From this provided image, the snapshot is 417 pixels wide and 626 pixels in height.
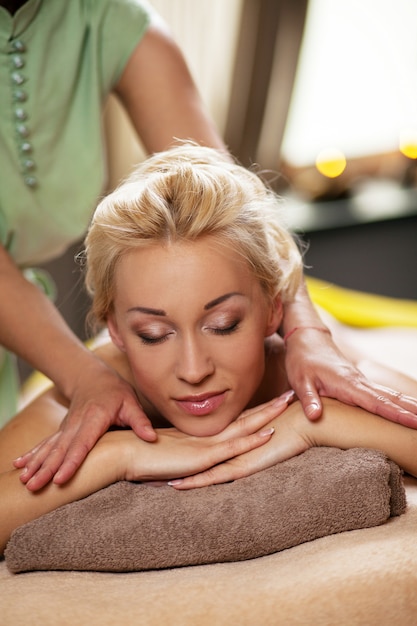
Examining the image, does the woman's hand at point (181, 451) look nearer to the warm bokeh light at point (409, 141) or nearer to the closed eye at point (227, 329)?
the closed eye at point (227, 329)

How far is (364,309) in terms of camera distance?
8.91 ft

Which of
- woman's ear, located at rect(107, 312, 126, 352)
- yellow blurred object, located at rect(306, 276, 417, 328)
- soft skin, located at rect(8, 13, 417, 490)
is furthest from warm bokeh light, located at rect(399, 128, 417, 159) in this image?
woman's ear, located at rect(107, 312, 126, 352)

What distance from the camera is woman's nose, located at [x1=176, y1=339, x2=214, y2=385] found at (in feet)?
4.10

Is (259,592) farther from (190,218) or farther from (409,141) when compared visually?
(409,141)

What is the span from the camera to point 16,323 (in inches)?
56.4

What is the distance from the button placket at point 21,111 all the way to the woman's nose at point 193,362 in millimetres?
624

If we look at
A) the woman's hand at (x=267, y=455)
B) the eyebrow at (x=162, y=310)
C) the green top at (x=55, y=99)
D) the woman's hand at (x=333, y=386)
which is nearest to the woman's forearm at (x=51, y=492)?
the woman's hand at (x=267, y=455)

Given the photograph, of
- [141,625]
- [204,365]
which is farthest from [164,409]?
[141,625]

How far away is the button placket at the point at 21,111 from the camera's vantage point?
161cm

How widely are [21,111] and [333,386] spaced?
829 millimetres

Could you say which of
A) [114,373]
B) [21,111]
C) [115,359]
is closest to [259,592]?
[114,373]

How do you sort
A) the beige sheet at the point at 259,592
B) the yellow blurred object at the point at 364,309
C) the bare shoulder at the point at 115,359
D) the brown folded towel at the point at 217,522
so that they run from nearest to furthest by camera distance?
the beige sheet at the point at 259,592
the brown folded towel at the point at 217,522
the bare shoulder at the point at 115,359
the yellow blurred object at the point at 364,309

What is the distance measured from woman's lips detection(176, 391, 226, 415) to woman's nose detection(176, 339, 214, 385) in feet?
0.15

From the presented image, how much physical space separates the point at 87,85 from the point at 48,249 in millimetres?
386
